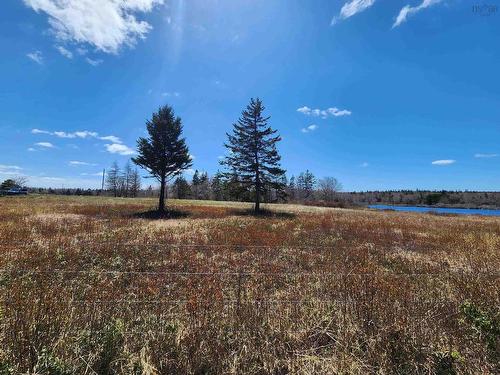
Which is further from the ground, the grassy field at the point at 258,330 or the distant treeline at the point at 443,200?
the distant treeline at the point at 443,200

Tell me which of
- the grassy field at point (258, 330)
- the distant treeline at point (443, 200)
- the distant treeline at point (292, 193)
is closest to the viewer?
the grassy field at point (258, 330)

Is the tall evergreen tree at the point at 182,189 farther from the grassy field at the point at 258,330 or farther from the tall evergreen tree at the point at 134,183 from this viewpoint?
the grassy field at the point at 258,330

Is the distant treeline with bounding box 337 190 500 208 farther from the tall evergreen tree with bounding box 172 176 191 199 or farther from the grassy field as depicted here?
the grassy field

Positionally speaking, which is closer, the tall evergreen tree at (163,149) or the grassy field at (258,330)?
the grassy field at (258,330)

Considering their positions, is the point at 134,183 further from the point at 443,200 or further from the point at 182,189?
the point at 443,200

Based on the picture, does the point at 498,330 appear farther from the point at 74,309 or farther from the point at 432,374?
the point at 74,309

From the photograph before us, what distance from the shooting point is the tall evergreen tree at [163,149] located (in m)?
27.9

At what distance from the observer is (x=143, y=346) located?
3.61 metres

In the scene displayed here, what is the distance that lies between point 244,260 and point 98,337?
20.2ft

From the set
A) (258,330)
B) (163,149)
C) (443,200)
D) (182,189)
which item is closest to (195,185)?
(182,189)

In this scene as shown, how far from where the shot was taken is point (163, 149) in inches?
1112

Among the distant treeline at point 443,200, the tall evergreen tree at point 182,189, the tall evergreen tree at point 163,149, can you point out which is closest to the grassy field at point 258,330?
the tall evergreen tree at point 163,149

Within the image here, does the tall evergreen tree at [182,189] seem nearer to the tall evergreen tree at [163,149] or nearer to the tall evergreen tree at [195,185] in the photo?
the tall evergreen tree at [195,185]

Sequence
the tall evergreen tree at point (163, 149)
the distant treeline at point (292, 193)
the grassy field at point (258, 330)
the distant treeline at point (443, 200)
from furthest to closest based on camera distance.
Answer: the distant treeline at point (443, 200) < the distant treeline at point (292, 193) < the tall evergreen tree at point (163, 149) < the grassy field at point (258, 330)
